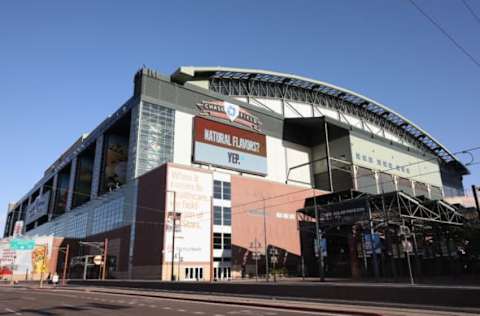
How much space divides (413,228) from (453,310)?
41.1 m

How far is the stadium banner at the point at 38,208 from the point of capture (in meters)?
117

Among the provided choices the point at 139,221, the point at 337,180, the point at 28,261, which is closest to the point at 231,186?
the point at 139,221

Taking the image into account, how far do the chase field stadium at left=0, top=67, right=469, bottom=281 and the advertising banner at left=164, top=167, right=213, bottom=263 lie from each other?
0.57 feet

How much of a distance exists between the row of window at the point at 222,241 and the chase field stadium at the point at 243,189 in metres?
0.16

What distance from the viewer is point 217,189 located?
59.1 metres

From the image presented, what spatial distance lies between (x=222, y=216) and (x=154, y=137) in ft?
65.2

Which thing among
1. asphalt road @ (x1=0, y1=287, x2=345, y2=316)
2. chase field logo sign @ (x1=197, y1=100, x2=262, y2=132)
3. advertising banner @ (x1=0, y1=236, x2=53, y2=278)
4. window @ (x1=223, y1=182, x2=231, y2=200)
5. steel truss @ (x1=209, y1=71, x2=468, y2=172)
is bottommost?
asphalt road @ (x1=0, y1=287, x2=345, y2=316)

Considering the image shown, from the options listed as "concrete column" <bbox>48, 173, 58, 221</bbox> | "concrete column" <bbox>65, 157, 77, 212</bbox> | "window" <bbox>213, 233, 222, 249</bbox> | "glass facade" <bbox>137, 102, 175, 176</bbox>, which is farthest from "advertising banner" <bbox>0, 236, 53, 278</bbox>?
"window" <bbox>213, 233, 222, 249</bbox>

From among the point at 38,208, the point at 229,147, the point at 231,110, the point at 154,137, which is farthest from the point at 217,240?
the point at 38,208

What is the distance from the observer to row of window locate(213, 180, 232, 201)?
58781 millimetres

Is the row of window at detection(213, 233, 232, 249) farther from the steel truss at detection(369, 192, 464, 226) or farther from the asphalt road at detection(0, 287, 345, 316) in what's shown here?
the asphalt road at detection(0, 287, 345, 316)

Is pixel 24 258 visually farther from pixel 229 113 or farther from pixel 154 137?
pixel 229 113

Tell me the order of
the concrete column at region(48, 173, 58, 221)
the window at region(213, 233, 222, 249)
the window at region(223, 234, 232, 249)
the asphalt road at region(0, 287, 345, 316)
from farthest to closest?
the concrete column at region(48, 173, 58, 221)
the window at region(223, 234, 232, 249)
the window at region(213, 233, 222, 249)
the asphalt road at region(0, 287, 345, 316)

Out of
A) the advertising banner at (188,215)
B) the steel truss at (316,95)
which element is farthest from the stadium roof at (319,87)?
the advertising banner at (188,215)
